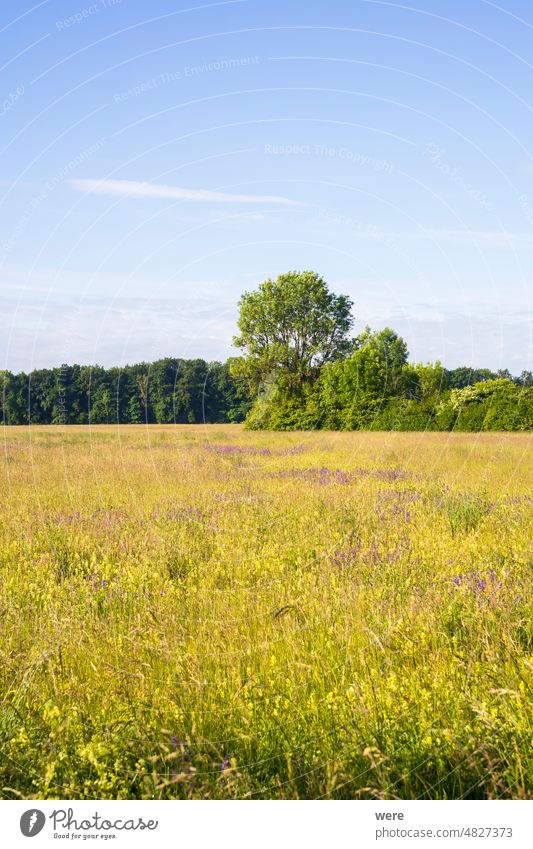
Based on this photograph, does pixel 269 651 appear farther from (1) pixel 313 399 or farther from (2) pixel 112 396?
(2) pixel 112 396

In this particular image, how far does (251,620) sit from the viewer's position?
15.4 feet

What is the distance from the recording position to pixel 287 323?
23.2 metres

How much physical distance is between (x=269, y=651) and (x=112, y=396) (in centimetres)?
6125

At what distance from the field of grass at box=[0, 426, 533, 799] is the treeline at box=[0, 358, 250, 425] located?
36347 millimetres

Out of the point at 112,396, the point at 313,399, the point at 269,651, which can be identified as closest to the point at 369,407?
the point at 313,399

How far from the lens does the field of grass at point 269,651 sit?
288cm

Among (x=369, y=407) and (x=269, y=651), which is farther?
(x=369, y=407)

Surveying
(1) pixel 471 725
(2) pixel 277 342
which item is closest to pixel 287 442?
(2) pixel 277 342

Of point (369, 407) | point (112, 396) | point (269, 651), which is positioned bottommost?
point (269, 651)

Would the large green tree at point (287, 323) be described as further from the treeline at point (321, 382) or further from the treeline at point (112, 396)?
the treeline at point (112, 396)

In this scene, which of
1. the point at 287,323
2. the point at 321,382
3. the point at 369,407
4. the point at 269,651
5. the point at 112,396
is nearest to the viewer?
the point at 269,651

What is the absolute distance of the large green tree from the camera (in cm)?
2297

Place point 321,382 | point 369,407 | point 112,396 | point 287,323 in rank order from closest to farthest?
point 287,323 < point 321,382 < point 369,407 < point 112,396
